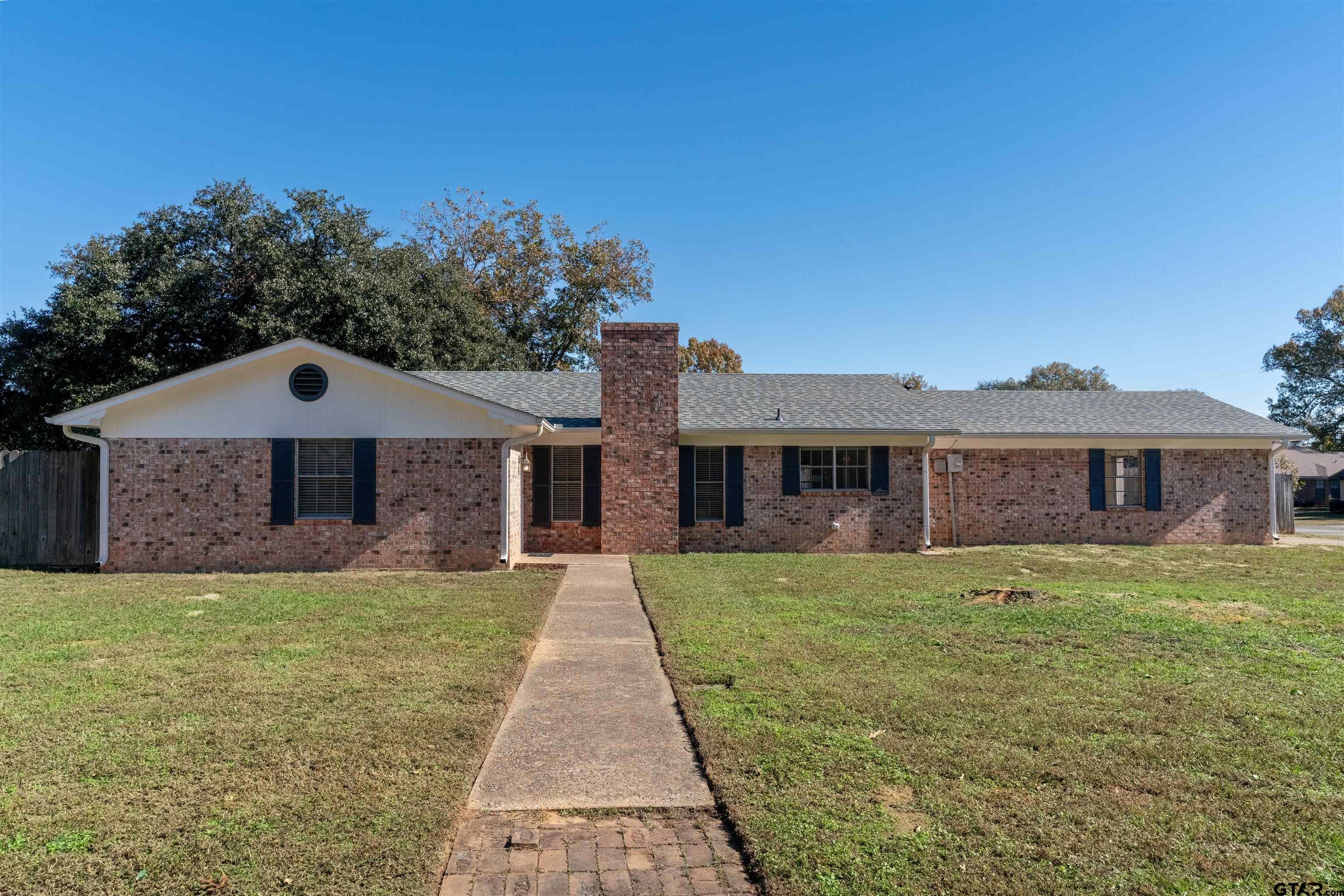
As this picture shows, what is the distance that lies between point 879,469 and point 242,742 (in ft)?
43.4

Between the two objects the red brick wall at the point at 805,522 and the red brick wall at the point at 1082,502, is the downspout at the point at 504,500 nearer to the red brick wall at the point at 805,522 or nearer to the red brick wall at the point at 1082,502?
the red brick wall at the point at 805,522

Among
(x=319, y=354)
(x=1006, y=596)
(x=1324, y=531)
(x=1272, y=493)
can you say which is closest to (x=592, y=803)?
(x=1006, y=596)

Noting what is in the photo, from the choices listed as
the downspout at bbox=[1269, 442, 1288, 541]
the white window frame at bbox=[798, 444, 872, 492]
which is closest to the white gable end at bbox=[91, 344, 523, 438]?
the white window frame at bbox=[798, 444, 872, 492]

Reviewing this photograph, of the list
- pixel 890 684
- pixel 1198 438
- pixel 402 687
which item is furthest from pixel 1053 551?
pixel 402 687

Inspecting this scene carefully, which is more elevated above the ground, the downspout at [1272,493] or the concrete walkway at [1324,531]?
the downspout at [1272,493]

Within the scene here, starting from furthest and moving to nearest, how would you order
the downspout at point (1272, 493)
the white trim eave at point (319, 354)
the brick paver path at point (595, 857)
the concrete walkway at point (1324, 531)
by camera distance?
the concrete walkway at point (1324, 531)
the downspout at point (1272, 493)
the white trim eave at point (319, 354)
the brick paver path at point (595, 857)

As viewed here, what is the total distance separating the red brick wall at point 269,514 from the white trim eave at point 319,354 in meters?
0.67

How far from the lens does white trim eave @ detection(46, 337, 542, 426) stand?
1263 centimetres

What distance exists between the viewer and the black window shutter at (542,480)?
1584cm

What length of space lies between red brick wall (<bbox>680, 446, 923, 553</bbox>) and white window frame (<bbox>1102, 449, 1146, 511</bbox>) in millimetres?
4908

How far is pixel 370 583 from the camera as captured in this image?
11.5m

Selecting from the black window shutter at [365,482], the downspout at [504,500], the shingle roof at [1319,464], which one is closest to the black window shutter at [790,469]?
the downspout at [504,500]

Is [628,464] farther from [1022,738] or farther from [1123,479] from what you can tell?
[1022,738]

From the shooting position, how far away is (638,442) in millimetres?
15461
